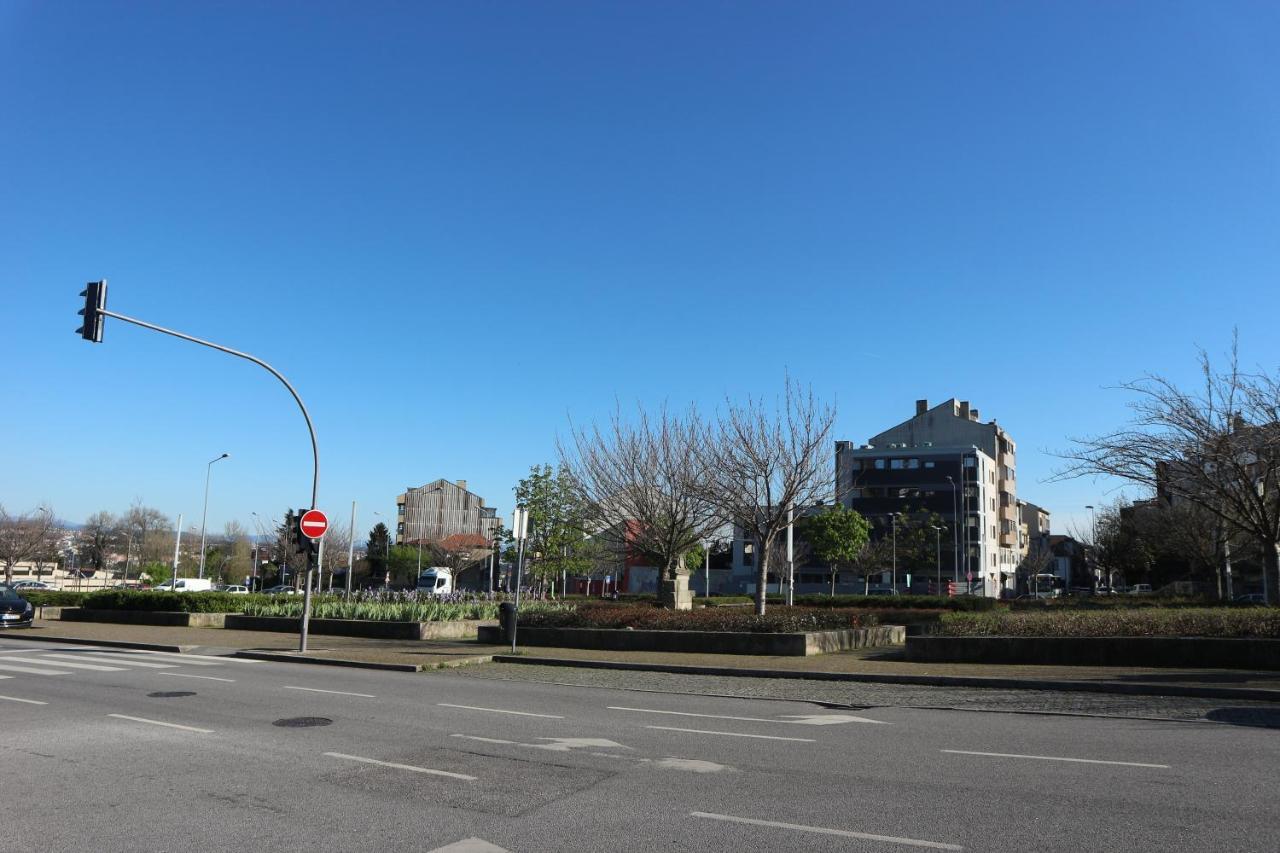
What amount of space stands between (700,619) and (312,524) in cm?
903

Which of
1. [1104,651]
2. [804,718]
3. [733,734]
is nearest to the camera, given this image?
[733,734]

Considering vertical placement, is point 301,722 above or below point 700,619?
below

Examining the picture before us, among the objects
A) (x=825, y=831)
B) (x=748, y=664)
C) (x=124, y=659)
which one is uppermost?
(x=825, y=831)

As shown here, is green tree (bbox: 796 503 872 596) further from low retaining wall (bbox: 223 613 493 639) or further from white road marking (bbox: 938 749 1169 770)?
white road marking (bbox: 938 749 1169 770)

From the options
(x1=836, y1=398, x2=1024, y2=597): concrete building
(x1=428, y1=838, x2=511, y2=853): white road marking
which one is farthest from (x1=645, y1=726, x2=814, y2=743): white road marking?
(x1=836, y1=398, x2=1024, y2=597): concrete building

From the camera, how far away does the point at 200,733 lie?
9.91 metres

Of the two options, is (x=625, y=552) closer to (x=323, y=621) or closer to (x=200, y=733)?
(x=323, y=621)

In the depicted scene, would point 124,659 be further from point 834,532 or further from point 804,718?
point 834,532

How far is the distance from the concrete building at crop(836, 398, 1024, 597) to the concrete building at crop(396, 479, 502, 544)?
5510cm

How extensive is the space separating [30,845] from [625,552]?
26909mm

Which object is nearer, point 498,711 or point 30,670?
point 498,711

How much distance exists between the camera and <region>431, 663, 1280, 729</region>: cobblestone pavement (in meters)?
10.9

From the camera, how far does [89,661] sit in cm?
1875

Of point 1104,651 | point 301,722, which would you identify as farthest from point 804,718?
point 1104,651
